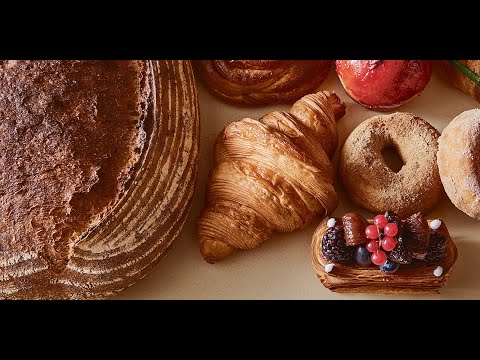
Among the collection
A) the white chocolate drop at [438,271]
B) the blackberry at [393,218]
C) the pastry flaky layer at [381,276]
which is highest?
the blackberry at [393,218]

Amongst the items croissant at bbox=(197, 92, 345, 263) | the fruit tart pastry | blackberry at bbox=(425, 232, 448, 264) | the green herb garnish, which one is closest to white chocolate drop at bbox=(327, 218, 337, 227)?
the fruit tart pastry

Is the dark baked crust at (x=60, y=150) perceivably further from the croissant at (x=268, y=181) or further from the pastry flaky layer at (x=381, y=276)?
the pastry flaky layer at (x=381, y=276)

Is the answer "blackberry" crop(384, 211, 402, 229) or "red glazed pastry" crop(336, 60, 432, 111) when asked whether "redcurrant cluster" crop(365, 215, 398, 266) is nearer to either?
"blackberry" crop(384, 211, 402, 229)

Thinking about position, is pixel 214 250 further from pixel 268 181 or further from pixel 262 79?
pixel 262 79

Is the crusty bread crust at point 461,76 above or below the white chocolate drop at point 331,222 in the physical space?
above

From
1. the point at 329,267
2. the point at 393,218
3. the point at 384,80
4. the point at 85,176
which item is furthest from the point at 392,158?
the point at 85,176

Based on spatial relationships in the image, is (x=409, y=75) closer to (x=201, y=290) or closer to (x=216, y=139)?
(x=216, y=139)

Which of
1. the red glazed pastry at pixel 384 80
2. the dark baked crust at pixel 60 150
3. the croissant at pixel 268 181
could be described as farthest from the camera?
the red glazed pastry at pixel 384 80

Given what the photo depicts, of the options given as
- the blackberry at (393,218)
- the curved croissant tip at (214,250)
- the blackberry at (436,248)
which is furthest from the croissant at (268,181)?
the blackberry at (436,248)
